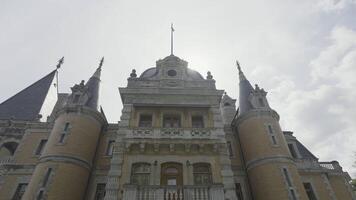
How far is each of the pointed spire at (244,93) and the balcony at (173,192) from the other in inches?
354

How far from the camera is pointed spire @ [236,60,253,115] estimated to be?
67.3 ft

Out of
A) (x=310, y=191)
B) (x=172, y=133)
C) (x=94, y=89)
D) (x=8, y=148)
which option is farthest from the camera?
(x=8, y=148)

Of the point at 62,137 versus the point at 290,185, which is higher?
the point at 62,137

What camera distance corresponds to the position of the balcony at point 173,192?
508 inches

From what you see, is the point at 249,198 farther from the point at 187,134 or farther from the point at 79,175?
the point at 79,175

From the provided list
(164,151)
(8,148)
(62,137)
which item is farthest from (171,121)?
(8,148)

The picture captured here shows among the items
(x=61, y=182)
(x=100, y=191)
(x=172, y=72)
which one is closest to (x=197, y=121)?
(x=172, y=72)

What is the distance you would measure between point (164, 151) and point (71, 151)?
6.93m

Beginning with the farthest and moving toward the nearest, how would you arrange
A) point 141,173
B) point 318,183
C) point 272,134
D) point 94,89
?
point 94,89
point 318,183
point 272,134
point 141,173

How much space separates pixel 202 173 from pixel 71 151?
9.65 metres

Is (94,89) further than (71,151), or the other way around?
(94,89)

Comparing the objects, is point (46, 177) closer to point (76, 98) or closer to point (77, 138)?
point (77, 138)

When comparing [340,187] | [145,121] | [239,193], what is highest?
[145,121]

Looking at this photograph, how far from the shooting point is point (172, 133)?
16.4m
